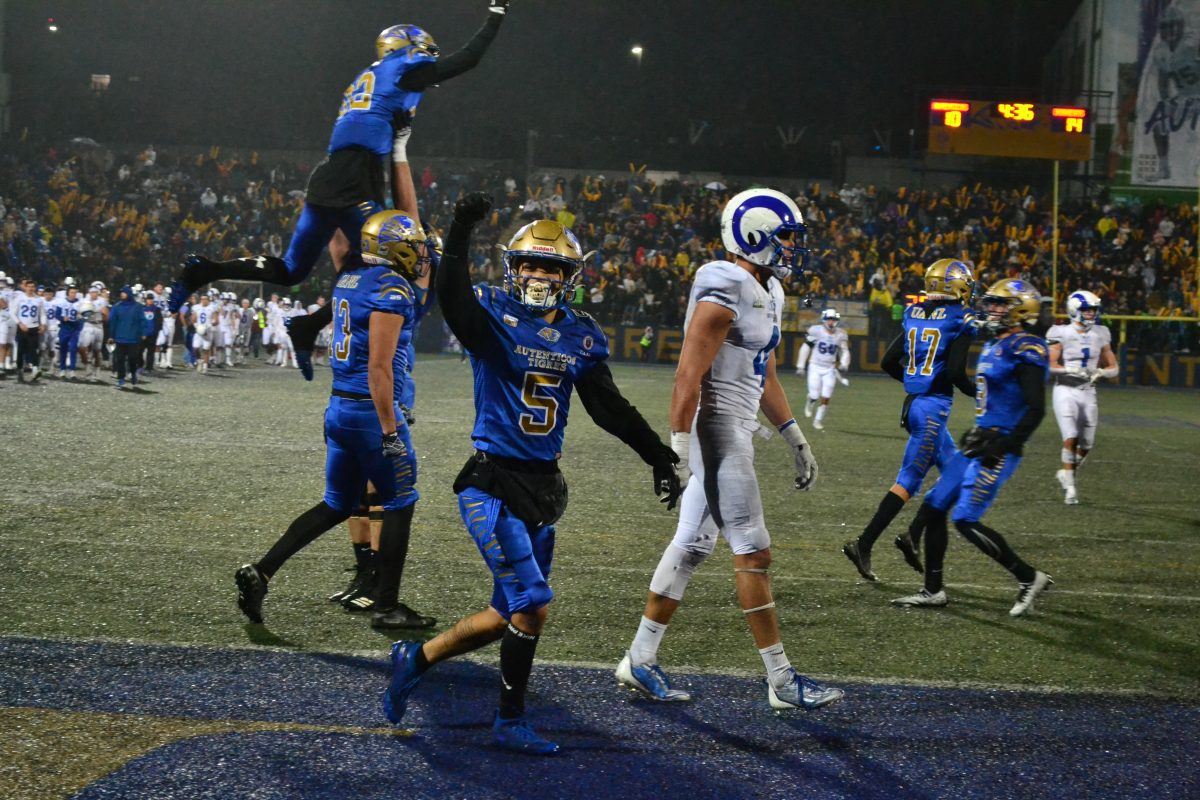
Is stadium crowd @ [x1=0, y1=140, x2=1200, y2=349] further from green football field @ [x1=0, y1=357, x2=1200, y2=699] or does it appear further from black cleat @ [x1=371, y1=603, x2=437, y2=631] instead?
black cleat @ [x1=371, y1=603, x2=437, y2=631]

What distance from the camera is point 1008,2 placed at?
1652 inches

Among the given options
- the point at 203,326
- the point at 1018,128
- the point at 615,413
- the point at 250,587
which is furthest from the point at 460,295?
the point at 1018,128

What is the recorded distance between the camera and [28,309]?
22.5m

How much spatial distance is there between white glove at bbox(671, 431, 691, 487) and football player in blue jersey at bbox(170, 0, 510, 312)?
2958 millimetres

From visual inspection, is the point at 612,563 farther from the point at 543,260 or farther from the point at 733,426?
the point at 543,260

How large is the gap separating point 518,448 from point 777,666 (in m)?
1.47

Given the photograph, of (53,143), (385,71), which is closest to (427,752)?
(385,71)

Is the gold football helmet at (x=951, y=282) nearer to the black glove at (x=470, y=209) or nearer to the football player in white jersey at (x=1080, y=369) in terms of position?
the black glove at (x=470, y=209)

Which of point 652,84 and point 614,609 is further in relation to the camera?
point 652,84

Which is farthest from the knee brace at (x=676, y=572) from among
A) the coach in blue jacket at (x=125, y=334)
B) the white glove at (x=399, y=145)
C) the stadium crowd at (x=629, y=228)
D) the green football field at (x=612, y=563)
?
the stadium crowd at (x=629, y=228)

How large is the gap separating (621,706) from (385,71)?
4216 mm

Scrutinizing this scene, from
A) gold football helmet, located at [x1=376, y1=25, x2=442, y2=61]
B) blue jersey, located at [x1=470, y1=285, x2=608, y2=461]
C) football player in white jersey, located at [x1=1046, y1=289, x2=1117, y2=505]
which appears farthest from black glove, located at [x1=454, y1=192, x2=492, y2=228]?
football player in white jersey, located at [x1=1046, y1=289, x2=1117, y2=505]

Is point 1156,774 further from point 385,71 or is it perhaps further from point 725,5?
point 725,5

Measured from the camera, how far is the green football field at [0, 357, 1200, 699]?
574 cm
